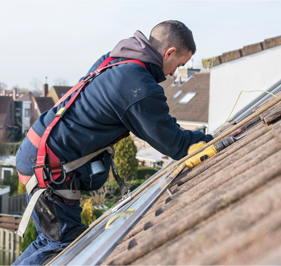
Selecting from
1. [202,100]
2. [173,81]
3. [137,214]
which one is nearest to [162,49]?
[137,214]

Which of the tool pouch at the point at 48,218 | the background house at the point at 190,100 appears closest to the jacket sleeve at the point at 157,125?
the tool pouch at the point at 48,218

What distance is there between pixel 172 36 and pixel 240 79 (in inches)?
243

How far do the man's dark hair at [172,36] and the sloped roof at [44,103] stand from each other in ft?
115

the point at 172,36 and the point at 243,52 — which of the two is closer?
the point at 172,36

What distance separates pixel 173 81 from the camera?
2502cm

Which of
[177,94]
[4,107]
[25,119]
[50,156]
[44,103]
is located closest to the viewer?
[50,156]

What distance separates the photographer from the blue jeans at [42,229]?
2.17m

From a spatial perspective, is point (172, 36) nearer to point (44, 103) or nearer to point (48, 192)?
point (48, 192)

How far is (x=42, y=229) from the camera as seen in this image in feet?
7.13

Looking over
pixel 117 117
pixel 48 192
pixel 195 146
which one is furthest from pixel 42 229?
pixel 195 146

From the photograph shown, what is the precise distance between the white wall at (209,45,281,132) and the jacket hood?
5.74 m

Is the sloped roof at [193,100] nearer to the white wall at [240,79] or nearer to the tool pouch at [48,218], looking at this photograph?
the white wall at [240,79]

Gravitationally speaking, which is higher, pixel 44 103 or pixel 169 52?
pixel 44 103

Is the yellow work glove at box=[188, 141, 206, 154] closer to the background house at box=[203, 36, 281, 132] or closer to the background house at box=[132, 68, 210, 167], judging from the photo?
the background house at box=[203, 36, 281, 132]
